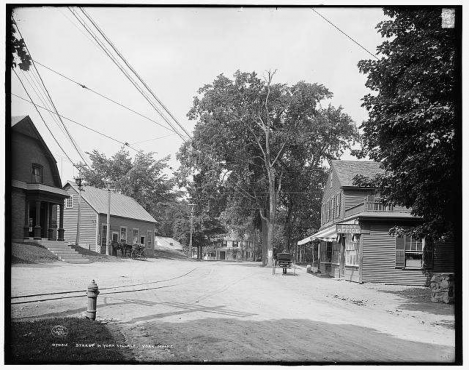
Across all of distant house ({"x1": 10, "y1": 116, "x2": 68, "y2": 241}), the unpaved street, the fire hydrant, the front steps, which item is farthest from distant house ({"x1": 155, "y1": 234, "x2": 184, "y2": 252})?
the fire hydrant

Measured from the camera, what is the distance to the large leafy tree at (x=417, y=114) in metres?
9.22

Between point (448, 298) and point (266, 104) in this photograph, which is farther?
point (266, 104)

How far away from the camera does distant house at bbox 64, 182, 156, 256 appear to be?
29.2 meters

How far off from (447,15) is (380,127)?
12.3 feet

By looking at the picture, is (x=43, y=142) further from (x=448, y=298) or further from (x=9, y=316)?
(x=448, y=298)

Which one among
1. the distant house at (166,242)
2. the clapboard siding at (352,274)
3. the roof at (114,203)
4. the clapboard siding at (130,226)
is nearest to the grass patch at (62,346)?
the clapboard siding at (352,274)

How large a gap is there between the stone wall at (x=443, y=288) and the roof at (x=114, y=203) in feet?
61.5

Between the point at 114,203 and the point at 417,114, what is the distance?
2930 cm

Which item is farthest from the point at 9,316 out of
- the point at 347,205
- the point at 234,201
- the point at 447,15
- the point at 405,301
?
the point at 234,201

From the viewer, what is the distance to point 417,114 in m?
9.74

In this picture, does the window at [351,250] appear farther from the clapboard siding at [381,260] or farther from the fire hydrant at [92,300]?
the fire hydrant at [92,300]

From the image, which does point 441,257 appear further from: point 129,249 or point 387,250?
point 129,249

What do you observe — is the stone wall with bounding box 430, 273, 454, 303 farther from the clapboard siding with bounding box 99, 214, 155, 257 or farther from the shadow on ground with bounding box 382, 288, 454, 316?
the clapboard siding with bounding box 99, 214, 155, 257

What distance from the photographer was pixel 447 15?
803 centimetres
